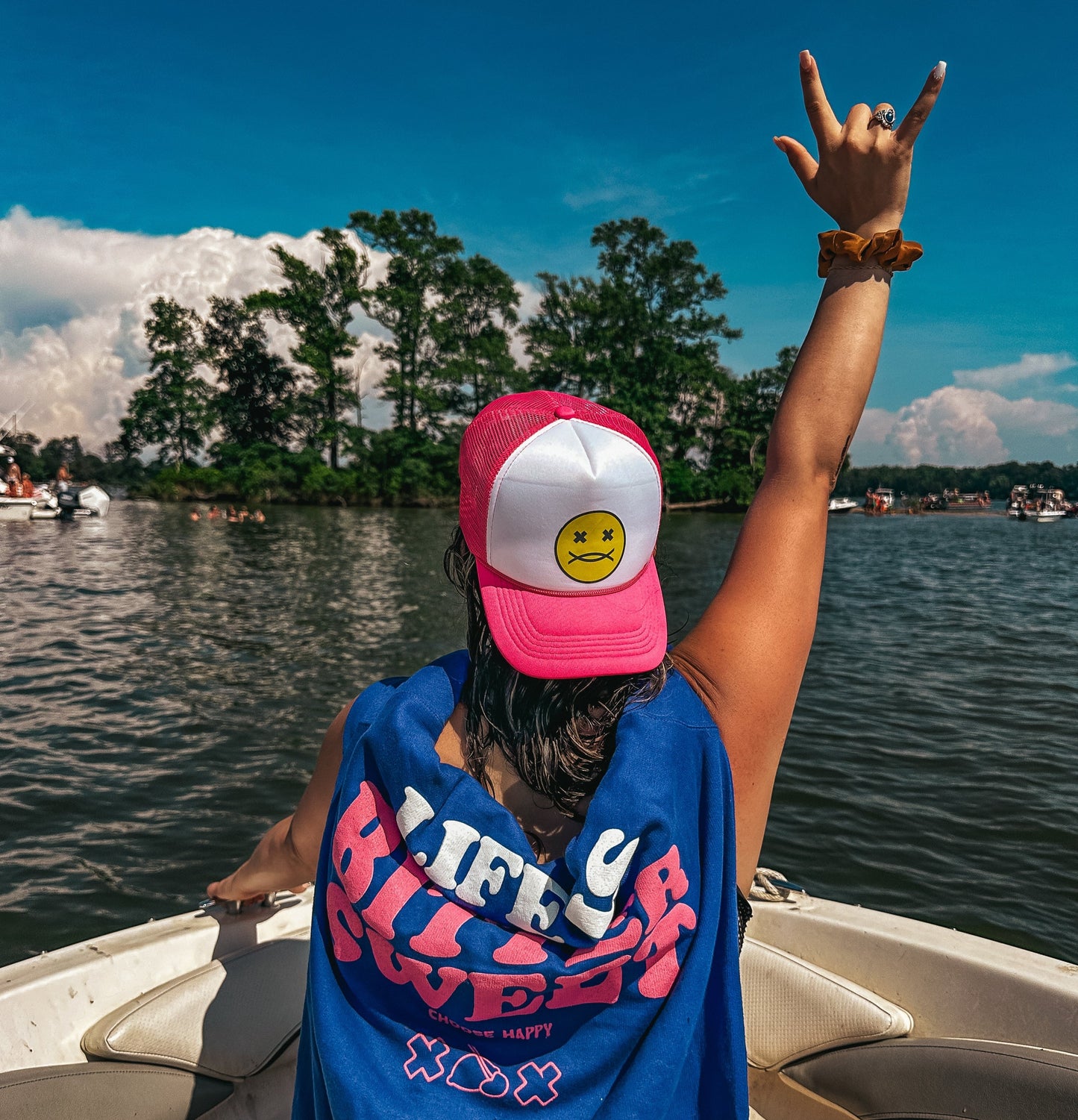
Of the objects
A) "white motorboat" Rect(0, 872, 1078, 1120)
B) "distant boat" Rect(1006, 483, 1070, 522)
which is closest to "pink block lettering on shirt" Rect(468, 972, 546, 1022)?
"white motorboat" Rect(0, 872, 1078, 1120)

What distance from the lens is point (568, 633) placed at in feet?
3.44

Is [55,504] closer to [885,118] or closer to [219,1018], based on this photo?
[219,1018]

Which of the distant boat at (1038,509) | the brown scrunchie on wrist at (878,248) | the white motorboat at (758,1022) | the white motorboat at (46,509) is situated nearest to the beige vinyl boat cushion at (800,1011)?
the white motorboat at (758,1022)

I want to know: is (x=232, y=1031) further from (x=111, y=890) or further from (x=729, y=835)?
(x=111, y=890)

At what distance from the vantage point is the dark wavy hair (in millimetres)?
→ 1070

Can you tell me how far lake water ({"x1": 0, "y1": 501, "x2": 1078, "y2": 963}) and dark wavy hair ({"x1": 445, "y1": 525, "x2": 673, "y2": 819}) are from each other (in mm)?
388

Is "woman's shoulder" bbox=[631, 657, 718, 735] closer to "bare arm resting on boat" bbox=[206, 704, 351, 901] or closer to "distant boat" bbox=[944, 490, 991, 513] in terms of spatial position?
"bare arm resting on boat" bbox=[206, 704, 351, 901]

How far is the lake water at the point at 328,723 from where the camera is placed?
5.15 metres

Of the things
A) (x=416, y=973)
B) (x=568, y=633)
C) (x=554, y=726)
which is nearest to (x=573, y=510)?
(x=568, y=633)

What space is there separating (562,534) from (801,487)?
396mm

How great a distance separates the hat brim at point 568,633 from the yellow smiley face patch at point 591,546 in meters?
0.03

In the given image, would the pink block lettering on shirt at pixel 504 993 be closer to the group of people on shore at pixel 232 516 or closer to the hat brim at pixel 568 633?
the hat brim at pixel 568 633

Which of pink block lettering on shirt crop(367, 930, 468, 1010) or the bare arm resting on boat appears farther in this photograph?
the bare arm resting on boat

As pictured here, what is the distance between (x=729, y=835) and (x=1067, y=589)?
21.3m
